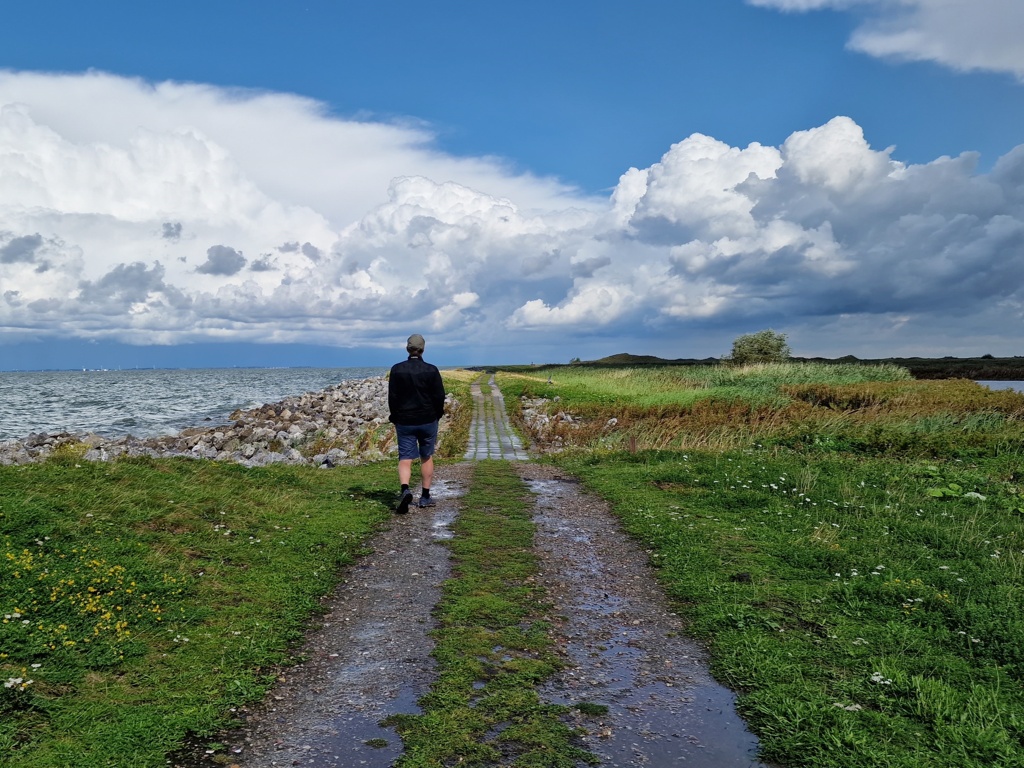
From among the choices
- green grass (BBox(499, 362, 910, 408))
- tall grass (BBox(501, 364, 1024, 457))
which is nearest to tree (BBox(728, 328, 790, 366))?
green grass (BBox(499, 362, 910, 408))

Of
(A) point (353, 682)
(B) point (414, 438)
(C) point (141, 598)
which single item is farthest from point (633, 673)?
(B) point (414, 438)

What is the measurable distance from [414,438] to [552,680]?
285 inches

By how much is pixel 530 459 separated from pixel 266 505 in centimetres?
1057

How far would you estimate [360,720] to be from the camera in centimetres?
517

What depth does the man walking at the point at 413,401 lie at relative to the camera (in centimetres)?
1216

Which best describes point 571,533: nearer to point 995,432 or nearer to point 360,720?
point 360,720

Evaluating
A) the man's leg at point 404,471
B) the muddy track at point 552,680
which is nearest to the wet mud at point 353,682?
the muddy track at point 552,680

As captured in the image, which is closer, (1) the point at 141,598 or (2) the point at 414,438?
(1) the point at 141,598

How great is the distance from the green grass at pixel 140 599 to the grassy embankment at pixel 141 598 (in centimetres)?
2

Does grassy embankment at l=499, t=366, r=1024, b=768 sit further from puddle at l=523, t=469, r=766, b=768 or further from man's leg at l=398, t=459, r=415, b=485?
man's leg at l=398, t=459, r=415, b=485

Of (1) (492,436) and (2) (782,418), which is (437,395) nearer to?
(1) (492,436)

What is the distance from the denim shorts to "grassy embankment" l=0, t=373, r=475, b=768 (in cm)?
128

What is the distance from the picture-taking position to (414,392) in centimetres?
1216

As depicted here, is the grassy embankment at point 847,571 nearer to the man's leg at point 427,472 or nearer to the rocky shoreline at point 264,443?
the man's leg at point 427,472
